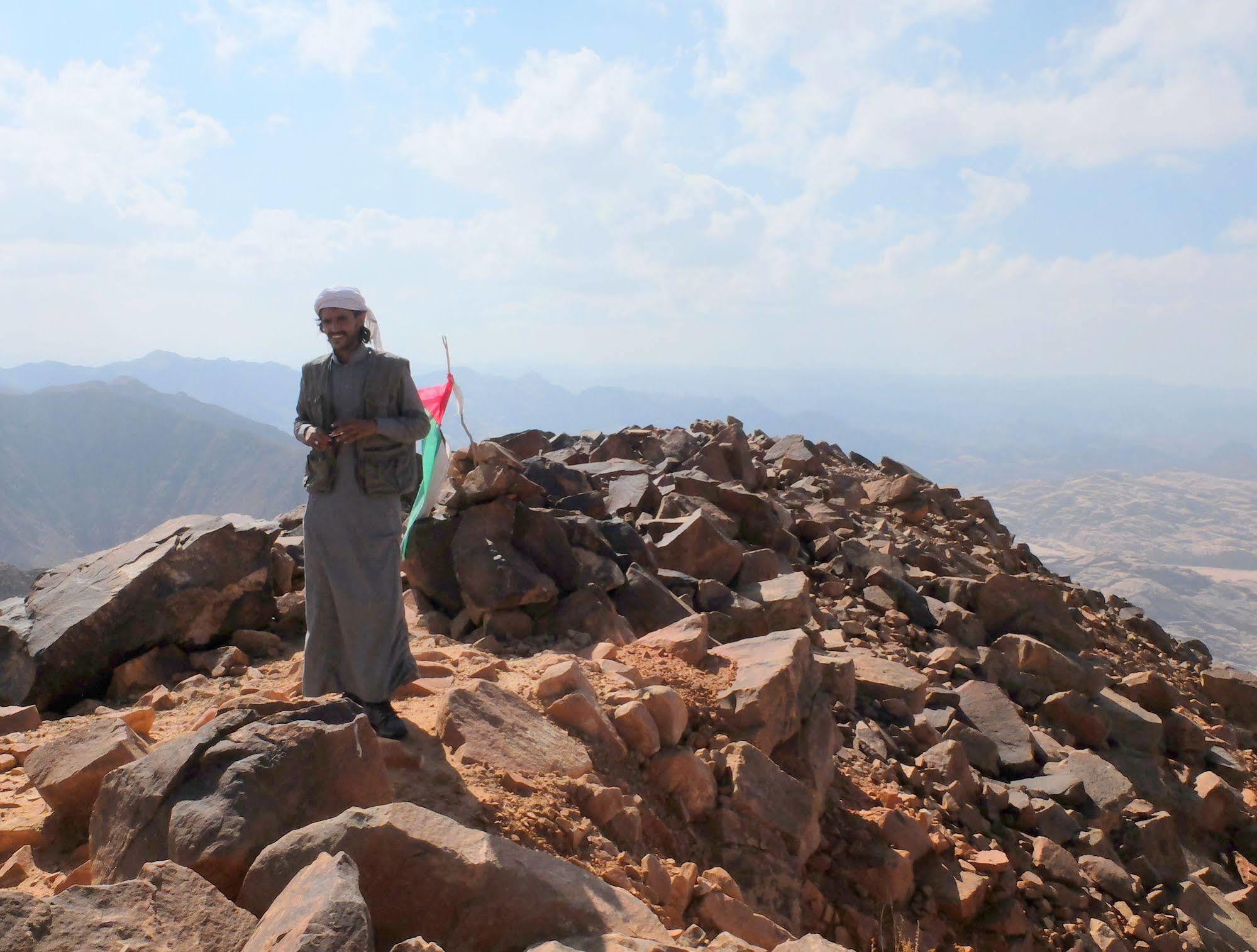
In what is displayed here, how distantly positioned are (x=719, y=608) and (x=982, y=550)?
8.08m

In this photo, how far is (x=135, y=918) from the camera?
2281 mm

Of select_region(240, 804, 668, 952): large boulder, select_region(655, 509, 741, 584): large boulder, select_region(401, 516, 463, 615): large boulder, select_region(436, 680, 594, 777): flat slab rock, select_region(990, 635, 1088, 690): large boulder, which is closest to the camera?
select_region(240, 804, 668, 952): large boulder

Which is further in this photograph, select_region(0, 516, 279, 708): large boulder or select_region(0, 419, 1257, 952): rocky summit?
select_region(0, 516, 279, 708): large boulder

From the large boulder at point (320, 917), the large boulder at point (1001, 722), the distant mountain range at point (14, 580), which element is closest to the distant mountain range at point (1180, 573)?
the large boulder at point (1001, 722)

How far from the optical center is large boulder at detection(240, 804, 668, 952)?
8.54ft

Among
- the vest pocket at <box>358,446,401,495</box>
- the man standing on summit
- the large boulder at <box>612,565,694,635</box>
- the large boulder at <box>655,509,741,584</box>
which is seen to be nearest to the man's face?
the man standing on summit

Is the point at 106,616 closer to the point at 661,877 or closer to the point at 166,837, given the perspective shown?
the point at 166,837

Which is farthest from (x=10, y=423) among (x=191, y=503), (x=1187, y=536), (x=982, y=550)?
(x=1187, y=536)

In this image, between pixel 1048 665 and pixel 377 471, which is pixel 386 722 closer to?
pixel 377 471

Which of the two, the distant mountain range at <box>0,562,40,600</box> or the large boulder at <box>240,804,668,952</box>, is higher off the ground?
the large boulder at <box>240,804,668,952</box>

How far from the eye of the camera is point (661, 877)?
11.9 feet

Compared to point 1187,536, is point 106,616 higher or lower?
higher

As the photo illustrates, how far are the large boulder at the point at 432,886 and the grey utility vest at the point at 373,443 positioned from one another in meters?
2.16

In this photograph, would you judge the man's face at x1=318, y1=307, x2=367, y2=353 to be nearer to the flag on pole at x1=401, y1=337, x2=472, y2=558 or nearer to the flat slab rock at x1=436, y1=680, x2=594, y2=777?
the flag on pole at x1=401, y1=337, x2=472, y2=558
